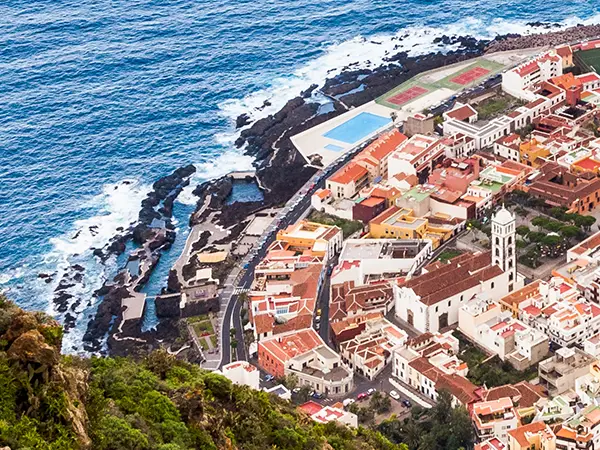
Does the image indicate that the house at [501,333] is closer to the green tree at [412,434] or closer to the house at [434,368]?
the house at [434,368]

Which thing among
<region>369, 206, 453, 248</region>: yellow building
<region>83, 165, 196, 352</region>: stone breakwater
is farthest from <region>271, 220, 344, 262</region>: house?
<region>83, 165, 196, 352</region>: stone breakwater

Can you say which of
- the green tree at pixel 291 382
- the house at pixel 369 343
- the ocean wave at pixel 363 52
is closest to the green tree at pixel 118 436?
the green tree at pixel 291 382

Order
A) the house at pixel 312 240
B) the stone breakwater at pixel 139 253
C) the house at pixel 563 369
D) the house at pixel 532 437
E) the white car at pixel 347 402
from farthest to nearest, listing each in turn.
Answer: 1. the house at pixel 312 240
2. the stone breakwater at pixel 139 253
3. the white car at pixel 347 402
4. the house at pixel 563 369
5. the house at pixel 532 437

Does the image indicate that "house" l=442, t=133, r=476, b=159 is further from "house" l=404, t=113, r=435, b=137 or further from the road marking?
the road marking

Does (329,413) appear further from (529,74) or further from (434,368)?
(529,74)

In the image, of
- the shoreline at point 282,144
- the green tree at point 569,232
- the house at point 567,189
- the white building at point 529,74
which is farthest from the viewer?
the white building at point 529,74

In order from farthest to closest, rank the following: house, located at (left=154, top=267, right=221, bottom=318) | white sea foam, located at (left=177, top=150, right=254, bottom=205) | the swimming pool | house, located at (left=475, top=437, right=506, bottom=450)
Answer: the swimming pool, white sea foam, located at (left=177, top=150, right=254, bottom=205), house, located at (left=154, top=267, right=221, bottom=318), house, located at (left=475, top=437, right=506, bottom=450)

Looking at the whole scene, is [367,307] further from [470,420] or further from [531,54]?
[531,54]
